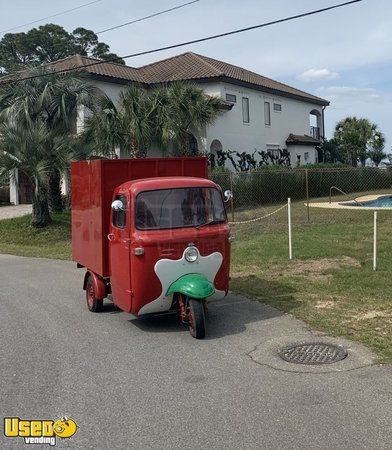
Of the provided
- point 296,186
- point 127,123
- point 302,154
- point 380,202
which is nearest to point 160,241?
point 127,123

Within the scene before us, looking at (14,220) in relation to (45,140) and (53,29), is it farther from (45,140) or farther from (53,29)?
(53,29)

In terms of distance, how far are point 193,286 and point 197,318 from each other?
1.28 feet

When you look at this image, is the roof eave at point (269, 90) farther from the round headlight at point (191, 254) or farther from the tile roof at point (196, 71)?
the round headlight at point (191, 254)

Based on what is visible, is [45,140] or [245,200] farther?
[245,200]

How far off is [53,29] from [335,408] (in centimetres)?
6031

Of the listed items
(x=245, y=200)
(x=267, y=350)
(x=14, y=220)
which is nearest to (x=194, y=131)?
(x=245, y=200)

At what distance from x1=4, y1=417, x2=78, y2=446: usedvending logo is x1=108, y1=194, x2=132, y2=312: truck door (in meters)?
2.74

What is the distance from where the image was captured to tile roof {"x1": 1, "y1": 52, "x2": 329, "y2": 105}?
3128 cm

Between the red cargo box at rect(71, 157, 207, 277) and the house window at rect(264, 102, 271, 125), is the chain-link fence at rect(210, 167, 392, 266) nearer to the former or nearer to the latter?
the red cargo box at rect(71, 157, 207, 277)

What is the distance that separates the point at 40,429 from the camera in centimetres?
448

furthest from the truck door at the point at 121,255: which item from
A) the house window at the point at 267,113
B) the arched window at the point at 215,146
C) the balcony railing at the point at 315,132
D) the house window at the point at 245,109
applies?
the balcony railing at the point at 315,132

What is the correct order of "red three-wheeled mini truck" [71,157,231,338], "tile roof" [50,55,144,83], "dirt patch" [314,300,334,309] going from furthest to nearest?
"tile roof" [50,55,144,83]
"dirt patch" [314,300,334,309]
"red three-wheeled mini truck" [71,157,231,338]

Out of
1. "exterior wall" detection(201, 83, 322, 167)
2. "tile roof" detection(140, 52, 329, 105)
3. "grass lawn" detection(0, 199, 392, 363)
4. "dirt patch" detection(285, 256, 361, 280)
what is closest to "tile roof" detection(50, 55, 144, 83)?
"tile roof" detection(140, 52, 329, 105)

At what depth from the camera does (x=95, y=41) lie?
203 ft
